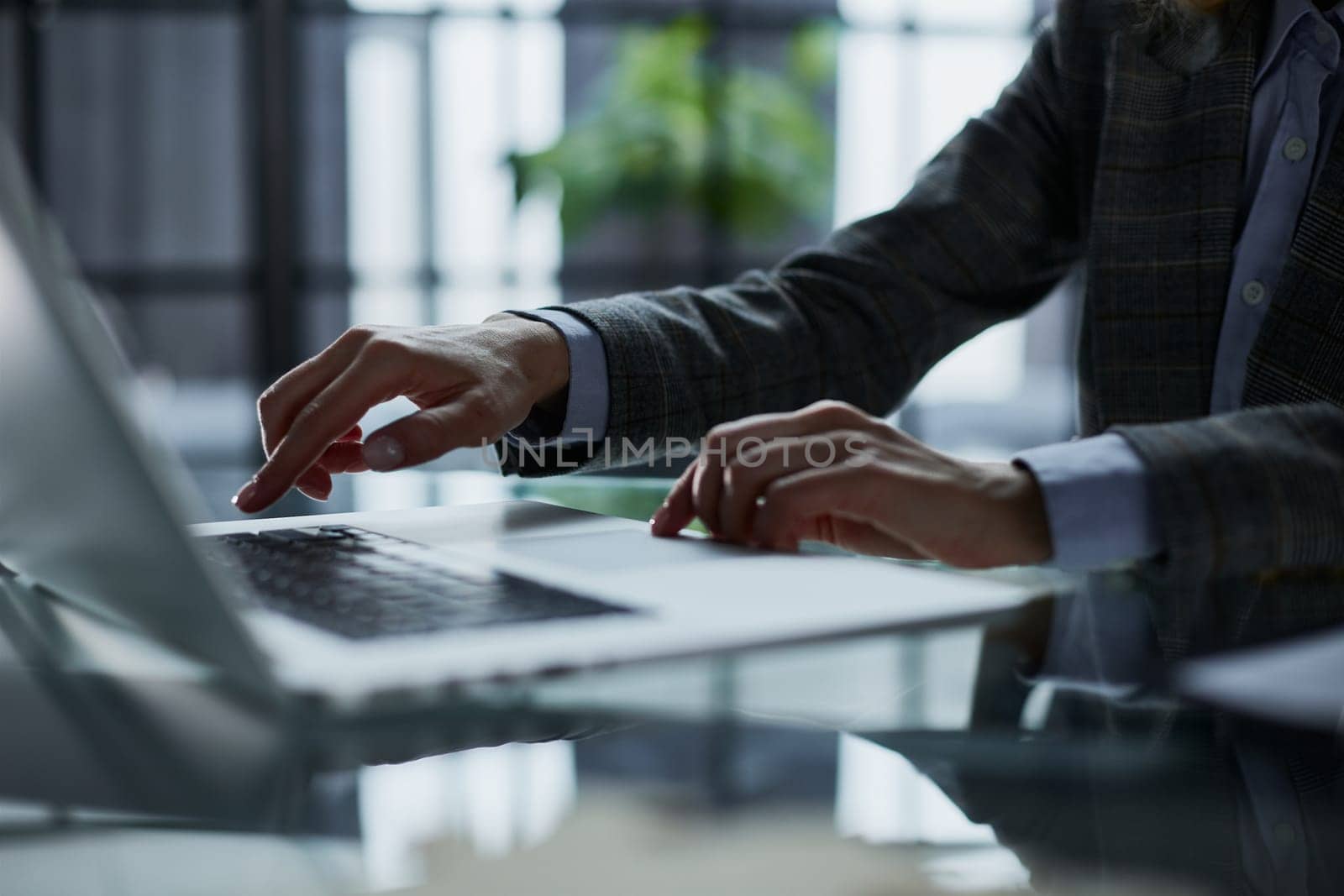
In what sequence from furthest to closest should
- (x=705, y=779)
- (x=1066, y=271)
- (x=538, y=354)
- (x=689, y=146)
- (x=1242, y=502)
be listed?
(x=689, y=146), (x=1066, y=271), (x=538, y=354), (x=1242, y=502), (x=705, y=779)

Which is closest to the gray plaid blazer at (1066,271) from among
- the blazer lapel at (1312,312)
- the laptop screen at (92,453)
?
the blazer lapel at (1312,312)

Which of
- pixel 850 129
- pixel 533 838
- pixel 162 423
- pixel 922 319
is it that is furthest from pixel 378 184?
pixel 533 838

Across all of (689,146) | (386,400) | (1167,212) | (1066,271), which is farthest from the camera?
(689,146)

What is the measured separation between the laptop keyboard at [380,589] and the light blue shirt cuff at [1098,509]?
0.26 meters

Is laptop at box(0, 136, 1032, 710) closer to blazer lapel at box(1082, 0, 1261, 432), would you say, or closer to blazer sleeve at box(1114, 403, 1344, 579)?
blazer sleeve at box(1114, 403, 1344, 579)

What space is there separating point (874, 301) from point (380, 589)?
0.63 metres

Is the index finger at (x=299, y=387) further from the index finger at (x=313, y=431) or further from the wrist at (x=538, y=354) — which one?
the wrist at (x=538, y=354)

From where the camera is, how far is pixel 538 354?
0.82 metres

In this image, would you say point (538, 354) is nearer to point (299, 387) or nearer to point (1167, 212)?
point (299, 387)

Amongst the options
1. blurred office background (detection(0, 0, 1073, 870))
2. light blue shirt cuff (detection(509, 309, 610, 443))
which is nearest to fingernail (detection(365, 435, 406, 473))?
light blue shirt cuff (detection(509, 309, 610, 443))

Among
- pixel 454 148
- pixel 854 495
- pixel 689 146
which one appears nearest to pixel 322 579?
pixel 854 495

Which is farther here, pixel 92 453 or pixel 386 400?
pixel 386 400

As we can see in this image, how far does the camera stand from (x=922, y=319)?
3.51ft
